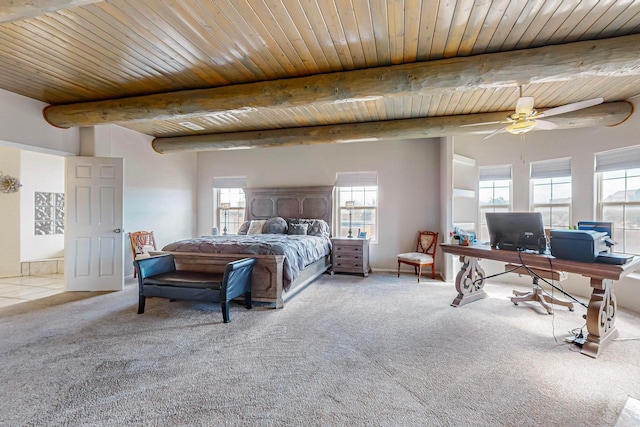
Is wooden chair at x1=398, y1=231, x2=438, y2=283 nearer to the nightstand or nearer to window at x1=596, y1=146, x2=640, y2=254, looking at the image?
the nightstand

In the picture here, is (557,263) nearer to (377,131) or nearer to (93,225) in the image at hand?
(377,131)

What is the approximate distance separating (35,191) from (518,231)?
27.4 feet

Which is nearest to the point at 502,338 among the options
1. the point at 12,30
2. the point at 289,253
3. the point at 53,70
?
the point at 289,253

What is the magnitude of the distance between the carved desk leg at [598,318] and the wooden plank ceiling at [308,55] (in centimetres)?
197

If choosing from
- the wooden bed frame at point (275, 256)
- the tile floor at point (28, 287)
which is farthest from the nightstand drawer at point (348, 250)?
the tile floor at point (28, 287)

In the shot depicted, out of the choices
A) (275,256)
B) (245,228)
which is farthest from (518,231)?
(245,228)

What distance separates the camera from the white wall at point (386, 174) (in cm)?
571

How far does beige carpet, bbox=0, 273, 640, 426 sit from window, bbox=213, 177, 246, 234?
350 centimetres

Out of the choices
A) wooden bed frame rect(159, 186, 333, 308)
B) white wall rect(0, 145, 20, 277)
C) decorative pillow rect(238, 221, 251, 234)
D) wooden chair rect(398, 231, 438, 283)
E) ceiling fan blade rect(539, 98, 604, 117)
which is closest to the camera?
ceiling fan blade rect(539, 98, 604, 117)

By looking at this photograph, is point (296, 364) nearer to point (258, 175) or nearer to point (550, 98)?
point (550, 98)

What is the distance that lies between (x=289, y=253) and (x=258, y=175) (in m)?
3.30

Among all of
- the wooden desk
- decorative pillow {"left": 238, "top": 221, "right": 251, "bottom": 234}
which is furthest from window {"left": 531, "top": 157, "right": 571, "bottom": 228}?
decorative pillow {"left": 238, "top": 221, "right": 251, "bottom": 234}

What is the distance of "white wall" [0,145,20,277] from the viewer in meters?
5.41

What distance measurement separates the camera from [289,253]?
386cm
